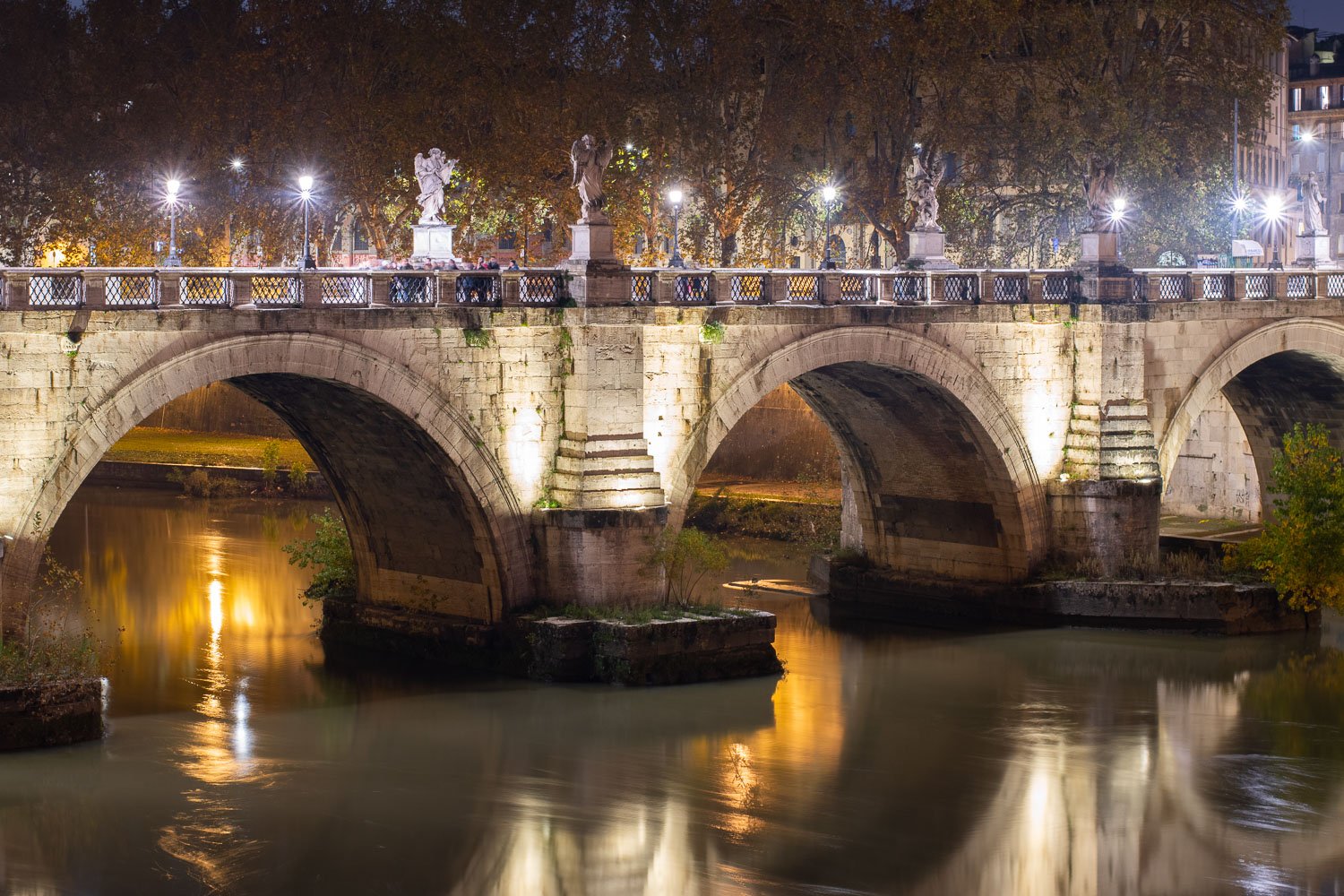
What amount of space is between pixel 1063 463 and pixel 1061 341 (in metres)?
1.97

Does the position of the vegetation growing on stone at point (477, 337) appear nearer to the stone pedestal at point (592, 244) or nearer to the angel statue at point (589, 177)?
the stone pedestal at point (592, 244)

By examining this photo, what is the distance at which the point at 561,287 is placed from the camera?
29219 millimetres

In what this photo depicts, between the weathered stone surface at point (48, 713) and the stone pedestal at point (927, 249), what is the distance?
1678cm

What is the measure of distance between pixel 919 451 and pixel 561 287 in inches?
356

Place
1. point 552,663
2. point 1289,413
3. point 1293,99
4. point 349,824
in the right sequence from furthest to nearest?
point 1293,99 < point 1289,413 < point 552,663 < point 349,824

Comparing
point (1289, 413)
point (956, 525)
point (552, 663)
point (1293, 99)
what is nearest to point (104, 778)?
point (552, 663)

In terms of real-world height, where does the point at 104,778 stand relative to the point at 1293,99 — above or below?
below

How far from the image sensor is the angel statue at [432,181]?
29797 millimetres

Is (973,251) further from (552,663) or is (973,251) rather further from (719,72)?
(552,663)

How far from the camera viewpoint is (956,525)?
3628 centimetres

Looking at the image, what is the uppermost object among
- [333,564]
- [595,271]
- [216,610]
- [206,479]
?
[595,271]

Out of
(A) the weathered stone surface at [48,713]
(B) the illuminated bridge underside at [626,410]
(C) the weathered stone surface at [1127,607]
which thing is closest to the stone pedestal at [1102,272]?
(B) the illuminated bridge underside at [626,410]

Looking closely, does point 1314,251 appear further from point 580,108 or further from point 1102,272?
point 580,108

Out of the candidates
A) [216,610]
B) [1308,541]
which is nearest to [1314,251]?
[1308,541]
